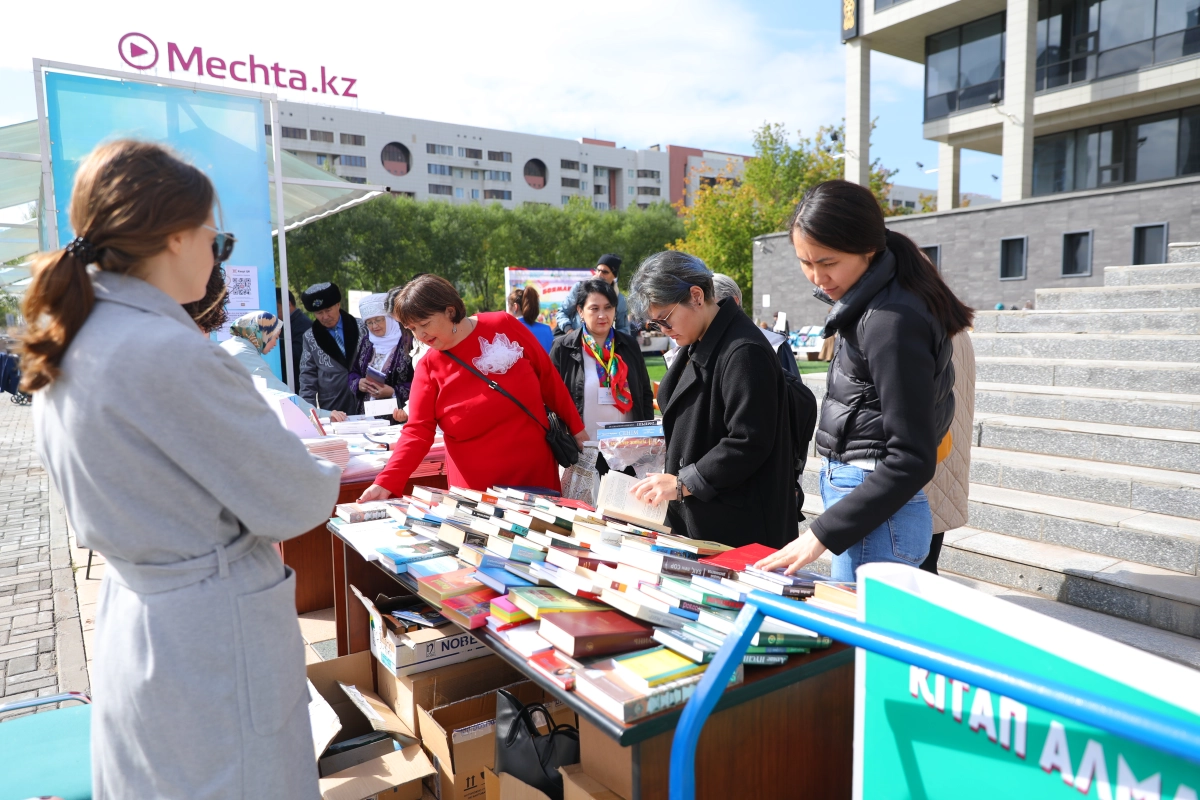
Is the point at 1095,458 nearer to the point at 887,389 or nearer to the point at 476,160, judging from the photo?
the point at 887,389

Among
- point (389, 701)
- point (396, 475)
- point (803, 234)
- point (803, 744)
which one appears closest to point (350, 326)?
point (396, 475)

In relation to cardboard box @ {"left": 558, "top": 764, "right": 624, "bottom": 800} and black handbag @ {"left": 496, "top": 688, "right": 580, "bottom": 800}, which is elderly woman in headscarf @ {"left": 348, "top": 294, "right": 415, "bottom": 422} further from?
cardboard box @ {"left": 558, "top": 764, "right": 624, "bottom": 800}

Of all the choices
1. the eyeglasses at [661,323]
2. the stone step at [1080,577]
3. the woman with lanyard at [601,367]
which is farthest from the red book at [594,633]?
the stone step at [1080,577]

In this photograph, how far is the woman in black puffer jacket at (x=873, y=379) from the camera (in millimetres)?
1708

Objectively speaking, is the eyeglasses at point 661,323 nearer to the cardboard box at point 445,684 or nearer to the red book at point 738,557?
the red book at point 738,557

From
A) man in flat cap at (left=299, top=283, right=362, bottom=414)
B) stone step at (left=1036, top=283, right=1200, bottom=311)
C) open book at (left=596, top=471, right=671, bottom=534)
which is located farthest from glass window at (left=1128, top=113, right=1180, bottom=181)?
open book at (left=596, top=471, right=671, bottom=534)

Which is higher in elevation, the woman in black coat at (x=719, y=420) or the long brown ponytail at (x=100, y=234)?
the long brown ponytail at (x=100, y=234)

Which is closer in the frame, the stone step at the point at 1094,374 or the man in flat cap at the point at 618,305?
the stone step at the point at 1094,374

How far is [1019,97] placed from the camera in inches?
725

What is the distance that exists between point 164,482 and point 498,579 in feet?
2.74

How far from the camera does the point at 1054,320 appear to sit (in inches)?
258

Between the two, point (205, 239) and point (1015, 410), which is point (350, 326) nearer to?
point (205, 239)

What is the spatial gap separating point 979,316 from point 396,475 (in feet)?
19.7

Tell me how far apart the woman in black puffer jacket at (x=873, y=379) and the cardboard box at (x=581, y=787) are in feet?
2.03
